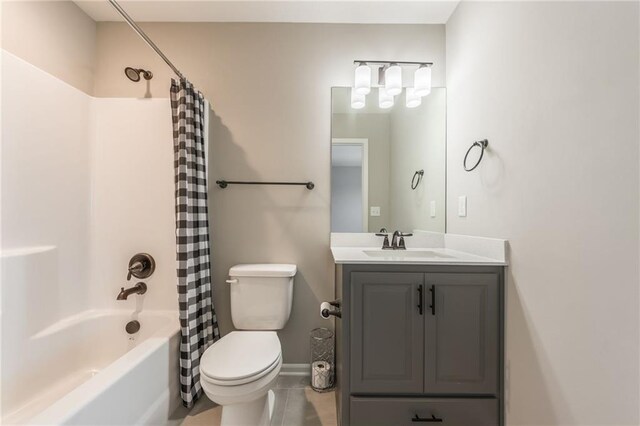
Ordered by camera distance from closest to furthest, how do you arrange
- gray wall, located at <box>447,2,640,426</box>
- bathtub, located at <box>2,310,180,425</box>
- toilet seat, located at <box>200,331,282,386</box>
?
gray wall, located at <box>447,2,640,426</box>
bathtub, located at <box>2,310,180,425</box>
toilet seat, located at <box>200,331,282,386</box>

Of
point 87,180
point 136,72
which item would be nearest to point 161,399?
point 87,180

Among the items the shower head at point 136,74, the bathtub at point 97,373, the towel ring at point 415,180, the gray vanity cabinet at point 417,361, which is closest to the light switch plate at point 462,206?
the towel ring at point 415,180

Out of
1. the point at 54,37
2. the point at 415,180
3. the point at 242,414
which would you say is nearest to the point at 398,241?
the point at 415,180

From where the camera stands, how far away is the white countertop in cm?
123

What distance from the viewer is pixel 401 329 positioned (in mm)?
1209

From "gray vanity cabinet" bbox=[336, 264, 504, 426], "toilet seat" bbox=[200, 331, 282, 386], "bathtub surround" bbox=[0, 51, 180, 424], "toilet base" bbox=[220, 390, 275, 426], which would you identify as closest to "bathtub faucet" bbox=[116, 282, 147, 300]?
"bathtub surround" bbox=[0, 51, 180, 424]

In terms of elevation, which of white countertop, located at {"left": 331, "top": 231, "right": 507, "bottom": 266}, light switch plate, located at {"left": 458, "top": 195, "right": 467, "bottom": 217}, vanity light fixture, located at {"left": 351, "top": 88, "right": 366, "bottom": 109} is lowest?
white countertop, located at {"left": 331, "top": 231, "right": 507, "bottom": 266}

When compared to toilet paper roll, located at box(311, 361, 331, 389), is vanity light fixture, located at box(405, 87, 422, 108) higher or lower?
higher

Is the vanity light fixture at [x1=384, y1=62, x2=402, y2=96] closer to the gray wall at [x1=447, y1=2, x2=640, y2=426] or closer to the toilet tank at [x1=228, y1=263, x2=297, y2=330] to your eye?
the gray wall at [x1=447, y1=2, x2=640, y2=426]

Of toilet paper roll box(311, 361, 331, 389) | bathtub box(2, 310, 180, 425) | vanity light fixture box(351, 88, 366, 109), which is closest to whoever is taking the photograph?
bathtub box(2, 310, 180, 425)

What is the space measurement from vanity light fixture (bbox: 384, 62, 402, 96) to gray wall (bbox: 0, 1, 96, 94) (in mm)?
2099

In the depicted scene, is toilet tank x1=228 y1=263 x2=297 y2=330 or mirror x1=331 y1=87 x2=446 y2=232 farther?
mirror x1=331 y1=87 x2=446 y2=232

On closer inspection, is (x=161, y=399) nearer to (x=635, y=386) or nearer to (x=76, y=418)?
(x=76, y=418)

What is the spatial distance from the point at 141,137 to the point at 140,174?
25cm
